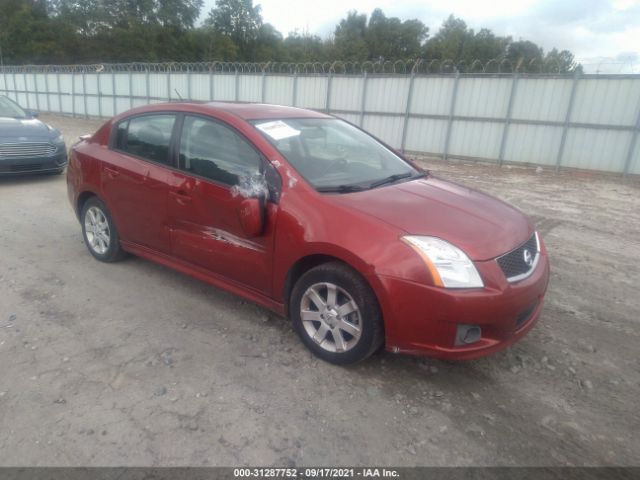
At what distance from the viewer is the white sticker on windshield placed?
11.2 feet

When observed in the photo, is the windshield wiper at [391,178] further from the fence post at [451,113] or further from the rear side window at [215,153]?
the fence post at [451,113]

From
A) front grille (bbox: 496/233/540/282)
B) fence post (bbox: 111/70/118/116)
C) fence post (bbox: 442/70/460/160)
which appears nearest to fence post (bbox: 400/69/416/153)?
fence post (bbox: 442/70/460/160)

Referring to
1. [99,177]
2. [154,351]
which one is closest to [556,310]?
[154,351]

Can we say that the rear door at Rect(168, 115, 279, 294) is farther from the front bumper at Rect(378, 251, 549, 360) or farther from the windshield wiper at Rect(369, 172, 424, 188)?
the front bumper at Rect(378, 251, 549, 360)

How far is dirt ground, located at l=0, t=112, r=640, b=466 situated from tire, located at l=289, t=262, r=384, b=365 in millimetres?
145

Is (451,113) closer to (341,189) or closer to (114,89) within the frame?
(341,189)

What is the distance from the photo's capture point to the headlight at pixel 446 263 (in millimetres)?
2572

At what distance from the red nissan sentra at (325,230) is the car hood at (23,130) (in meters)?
4.75

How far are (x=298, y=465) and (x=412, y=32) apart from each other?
72.2 meters

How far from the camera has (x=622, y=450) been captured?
7.84ft

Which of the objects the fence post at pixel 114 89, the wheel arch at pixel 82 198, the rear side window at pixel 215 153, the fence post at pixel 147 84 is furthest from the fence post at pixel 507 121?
the fence post at pixel 114 89

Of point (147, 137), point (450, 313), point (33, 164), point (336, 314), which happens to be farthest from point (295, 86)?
point (450, 313)

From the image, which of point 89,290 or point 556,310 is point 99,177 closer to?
point 89,290

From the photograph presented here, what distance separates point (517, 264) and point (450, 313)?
601 millimetres
